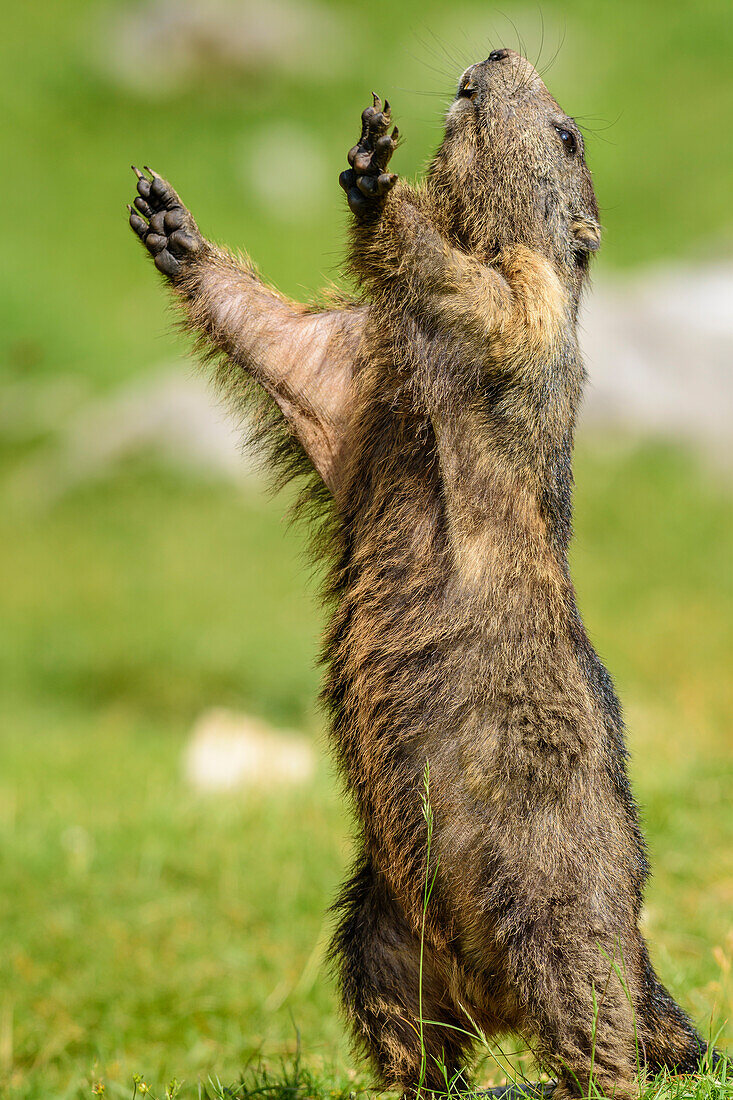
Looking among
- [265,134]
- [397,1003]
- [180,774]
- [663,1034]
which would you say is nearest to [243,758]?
[180,774]

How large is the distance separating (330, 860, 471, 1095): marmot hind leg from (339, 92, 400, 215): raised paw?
2018mm

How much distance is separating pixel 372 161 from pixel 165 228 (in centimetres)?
85

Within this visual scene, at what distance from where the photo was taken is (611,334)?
13242 millimetres

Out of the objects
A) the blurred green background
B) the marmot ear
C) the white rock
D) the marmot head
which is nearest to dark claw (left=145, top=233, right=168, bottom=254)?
the blurred green background

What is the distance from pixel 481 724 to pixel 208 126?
21.3m

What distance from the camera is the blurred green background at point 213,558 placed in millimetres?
5621

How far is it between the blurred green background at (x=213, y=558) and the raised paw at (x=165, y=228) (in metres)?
0.42

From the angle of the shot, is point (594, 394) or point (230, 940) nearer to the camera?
point (230, 940)

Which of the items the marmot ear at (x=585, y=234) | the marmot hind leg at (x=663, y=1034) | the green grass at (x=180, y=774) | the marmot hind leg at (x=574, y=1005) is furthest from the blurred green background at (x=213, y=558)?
the marmot hind leg at (x=574, y=1005)

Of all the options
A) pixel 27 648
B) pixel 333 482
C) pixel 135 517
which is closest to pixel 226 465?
pixel 135 517

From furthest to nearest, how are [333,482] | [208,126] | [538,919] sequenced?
[208,126], [333,482], [538,919]

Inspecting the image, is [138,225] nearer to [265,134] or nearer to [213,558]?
[213,558]

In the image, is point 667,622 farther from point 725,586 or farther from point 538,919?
point 538,919

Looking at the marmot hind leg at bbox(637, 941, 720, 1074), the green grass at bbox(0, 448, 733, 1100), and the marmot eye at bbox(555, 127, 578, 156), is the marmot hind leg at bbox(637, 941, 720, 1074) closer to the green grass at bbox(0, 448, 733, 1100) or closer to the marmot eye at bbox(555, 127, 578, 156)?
the green grass at bbox(0, 448, 733, 1100)
